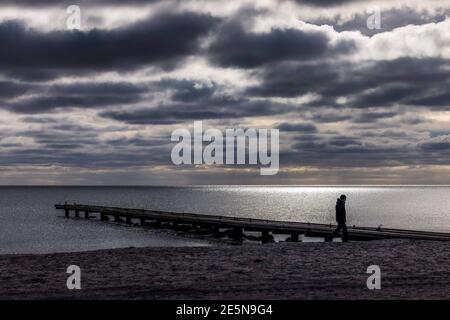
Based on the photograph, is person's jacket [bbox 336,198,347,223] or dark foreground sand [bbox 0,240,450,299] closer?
dark foreground sand [bbox 0,240,450,299]

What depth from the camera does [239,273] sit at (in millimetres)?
14773

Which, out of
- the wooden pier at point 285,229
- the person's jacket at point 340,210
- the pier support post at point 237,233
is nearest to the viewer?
the person's jacket at point 340,210

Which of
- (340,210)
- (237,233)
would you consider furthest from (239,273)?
(237,233)

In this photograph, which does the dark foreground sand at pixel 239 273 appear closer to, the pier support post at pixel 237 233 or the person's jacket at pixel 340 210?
the person's jacket at pixel 340 210

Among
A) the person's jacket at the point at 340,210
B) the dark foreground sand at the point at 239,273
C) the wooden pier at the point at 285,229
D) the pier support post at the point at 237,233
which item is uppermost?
the person's jacket at the point at 340,210

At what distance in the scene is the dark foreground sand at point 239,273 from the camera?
12102 millimetres

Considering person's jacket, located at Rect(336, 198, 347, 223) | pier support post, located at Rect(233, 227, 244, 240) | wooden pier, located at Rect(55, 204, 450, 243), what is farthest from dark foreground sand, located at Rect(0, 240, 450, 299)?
pier support post, located at Rect(233, 227, 244, 240)

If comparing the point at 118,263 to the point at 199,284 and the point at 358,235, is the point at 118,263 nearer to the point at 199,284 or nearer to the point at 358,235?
the point at 199,284

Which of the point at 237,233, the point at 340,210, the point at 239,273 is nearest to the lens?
the point at 239,273

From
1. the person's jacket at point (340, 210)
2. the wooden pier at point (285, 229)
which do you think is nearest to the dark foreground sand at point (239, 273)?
the person's jacket at point (340, 210)

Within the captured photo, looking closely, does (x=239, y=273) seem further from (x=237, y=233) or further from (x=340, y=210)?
(x=237, y=233)

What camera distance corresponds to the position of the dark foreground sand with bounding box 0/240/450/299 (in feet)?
39.7

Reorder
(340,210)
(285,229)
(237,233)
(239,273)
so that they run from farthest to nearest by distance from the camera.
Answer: (237,233), (285,229), (340,210), (239,273)

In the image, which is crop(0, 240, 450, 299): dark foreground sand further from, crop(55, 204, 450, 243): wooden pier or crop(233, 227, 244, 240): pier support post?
crop(233, 227, 244, 240): pier support post
